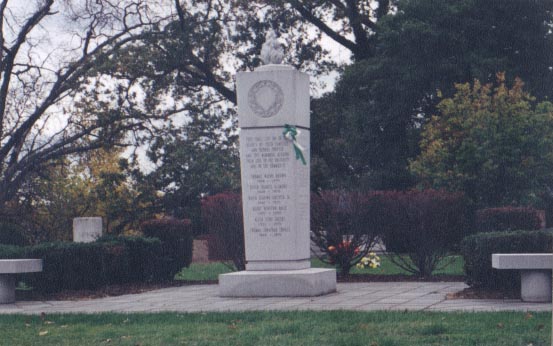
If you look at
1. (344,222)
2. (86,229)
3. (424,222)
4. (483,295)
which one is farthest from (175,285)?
(483,295)

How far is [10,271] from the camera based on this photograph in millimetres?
14172

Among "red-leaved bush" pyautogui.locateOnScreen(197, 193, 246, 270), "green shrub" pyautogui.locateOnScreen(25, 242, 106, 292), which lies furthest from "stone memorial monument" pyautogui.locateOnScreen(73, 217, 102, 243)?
"green shrub" pyautogui.locateOnScreen(25, 242, 106, 292)

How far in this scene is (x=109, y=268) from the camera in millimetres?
16625

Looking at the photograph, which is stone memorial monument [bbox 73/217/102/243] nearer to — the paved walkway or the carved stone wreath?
the paved walkway

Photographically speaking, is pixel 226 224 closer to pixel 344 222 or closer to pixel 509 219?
pixel 344 222

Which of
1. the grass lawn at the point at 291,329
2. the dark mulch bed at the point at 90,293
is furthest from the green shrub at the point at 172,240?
the grass lawn at the point at 291,329

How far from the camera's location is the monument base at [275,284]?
45.3ft

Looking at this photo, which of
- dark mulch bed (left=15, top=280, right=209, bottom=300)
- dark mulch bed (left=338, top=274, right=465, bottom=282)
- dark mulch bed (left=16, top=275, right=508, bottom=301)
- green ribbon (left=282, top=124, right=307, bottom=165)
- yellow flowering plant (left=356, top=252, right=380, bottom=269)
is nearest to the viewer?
dark mulch bed (left=16, top=275, right=508, bottom=301)

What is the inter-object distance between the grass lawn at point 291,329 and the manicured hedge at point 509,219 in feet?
16.7

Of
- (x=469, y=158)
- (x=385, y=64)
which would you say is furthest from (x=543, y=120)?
(x=385, y=64)

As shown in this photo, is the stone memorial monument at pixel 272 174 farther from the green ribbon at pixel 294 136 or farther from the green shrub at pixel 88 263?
the green shrub at pixel 88 263

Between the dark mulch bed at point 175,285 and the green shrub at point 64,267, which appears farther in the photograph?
the green shrub at point 64,267

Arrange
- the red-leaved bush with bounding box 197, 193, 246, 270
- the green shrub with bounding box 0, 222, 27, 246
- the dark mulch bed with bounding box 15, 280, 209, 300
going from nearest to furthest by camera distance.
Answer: the dark mulch bed with bounding box 15, 280, 209, 300 → the red-leaved bush with bounding box 197, 193, 246, 270 → the green shrub with bounding box 0, 222, 27, 246

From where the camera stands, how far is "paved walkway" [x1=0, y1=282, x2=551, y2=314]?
11641 millimetres
